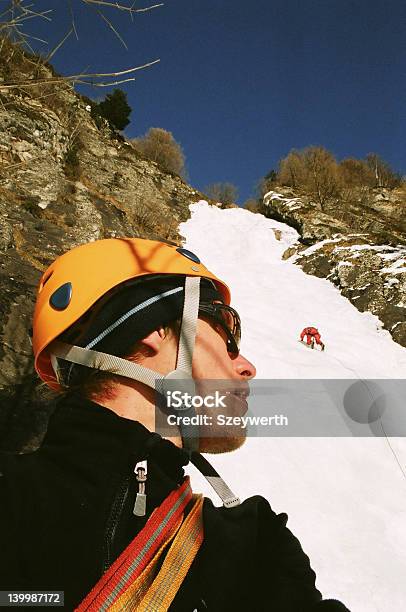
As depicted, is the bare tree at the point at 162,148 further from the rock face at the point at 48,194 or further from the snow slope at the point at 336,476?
the snow slope at the point at 336,476

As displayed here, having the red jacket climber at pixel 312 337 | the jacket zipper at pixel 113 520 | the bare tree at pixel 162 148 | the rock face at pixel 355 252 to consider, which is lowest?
the jacket zipper at pixel 113 520

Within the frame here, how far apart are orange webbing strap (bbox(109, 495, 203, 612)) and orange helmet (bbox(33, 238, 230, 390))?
90 cm

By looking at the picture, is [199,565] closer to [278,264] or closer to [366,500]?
[366,500]

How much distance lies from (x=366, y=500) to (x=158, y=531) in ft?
13.1

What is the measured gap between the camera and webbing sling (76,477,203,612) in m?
0.86

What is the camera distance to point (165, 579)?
0.96 metres

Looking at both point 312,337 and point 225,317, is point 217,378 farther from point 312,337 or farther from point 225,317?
point 312,337

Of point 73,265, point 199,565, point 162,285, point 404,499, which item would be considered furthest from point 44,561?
point 404,499

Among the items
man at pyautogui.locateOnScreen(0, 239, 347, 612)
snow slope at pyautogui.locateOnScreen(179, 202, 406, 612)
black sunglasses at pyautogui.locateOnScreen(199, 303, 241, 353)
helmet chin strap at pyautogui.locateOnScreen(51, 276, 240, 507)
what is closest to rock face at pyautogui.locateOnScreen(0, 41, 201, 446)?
man at pyautogui.locateOnScreen(0, 239, 347, 612)

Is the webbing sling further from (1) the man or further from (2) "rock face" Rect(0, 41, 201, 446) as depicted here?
(2) "rock face" Rect(0, 41, 201, 446)

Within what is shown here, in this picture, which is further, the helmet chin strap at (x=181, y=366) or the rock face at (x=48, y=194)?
the rock face at (x=48, y=194)

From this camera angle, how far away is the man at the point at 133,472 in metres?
0.90

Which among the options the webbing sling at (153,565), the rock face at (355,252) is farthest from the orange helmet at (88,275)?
the rock face at (355,252)

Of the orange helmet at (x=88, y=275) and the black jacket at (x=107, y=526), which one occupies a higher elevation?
the orange helmet at (x=88, y=275)
